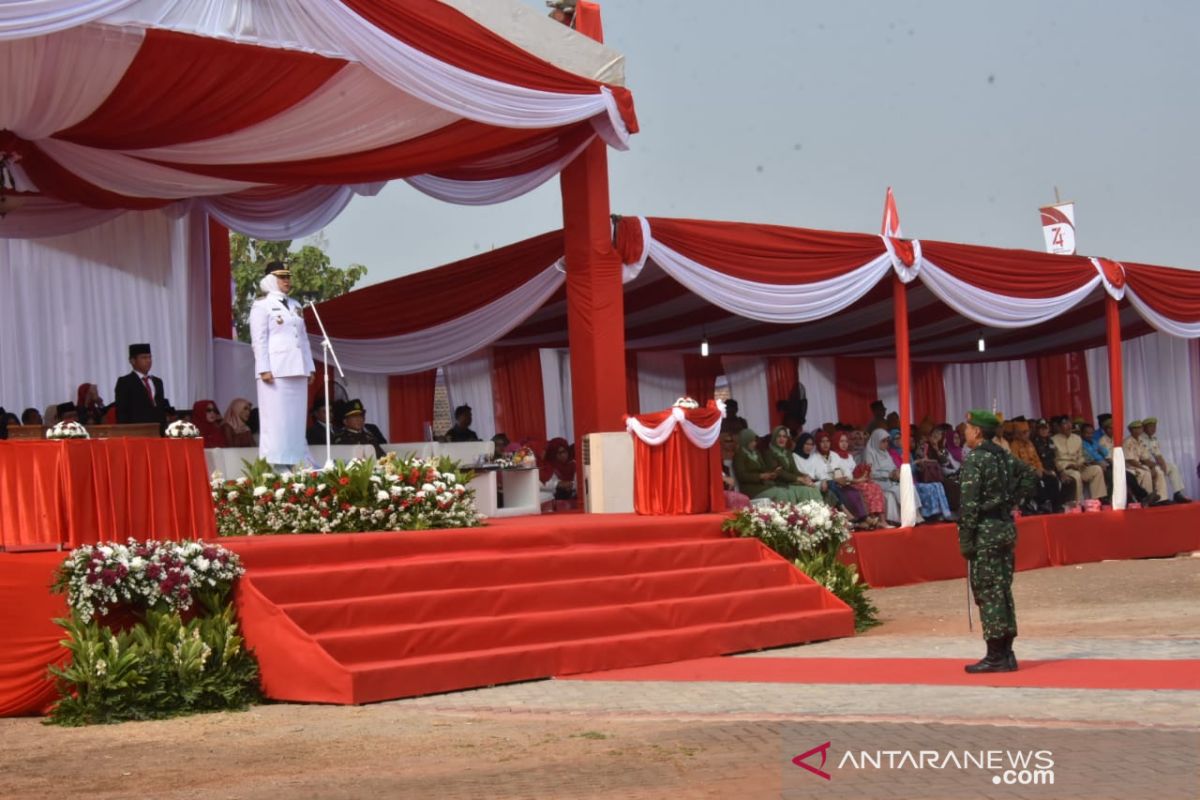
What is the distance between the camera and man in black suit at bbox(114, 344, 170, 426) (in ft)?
42.0

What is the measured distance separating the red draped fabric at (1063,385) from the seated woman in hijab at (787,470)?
28.4 feet

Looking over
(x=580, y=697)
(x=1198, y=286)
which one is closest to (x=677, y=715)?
(x=580, y=697)

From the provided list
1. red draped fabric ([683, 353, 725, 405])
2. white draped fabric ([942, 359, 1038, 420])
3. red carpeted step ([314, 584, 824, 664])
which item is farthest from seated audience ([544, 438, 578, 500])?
white draped fabric ([942, 359, 1038, 420])

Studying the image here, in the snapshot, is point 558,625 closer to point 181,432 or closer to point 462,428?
point 181,432

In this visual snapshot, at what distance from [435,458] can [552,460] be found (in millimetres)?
4315

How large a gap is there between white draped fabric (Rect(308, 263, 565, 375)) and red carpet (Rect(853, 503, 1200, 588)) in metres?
4.10

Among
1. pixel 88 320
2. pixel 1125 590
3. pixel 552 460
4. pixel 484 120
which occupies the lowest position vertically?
pixel 1125 590

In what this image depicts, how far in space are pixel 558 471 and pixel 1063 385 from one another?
9714 mm

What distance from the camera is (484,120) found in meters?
12.3

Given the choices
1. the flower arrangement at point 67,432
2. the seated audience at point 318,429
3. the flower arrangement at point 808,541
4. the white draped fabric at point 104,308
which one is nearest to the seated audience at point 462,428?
the seated audience at point 318,429

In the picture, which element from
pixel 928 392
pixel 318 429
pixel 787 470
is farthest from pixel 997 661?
pixel 928 392

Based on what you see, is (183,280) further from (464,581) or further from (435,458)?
(464,581)

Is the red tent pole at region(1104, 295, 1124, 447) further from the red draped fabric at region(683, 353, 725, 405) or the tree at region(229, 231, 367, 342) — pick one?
the tree at region(229, 231, 367, 342)

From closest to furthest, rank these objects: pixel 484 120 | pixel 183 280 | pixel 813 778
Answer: pixel 813 778, pixel 484 120, pixel 183 280
